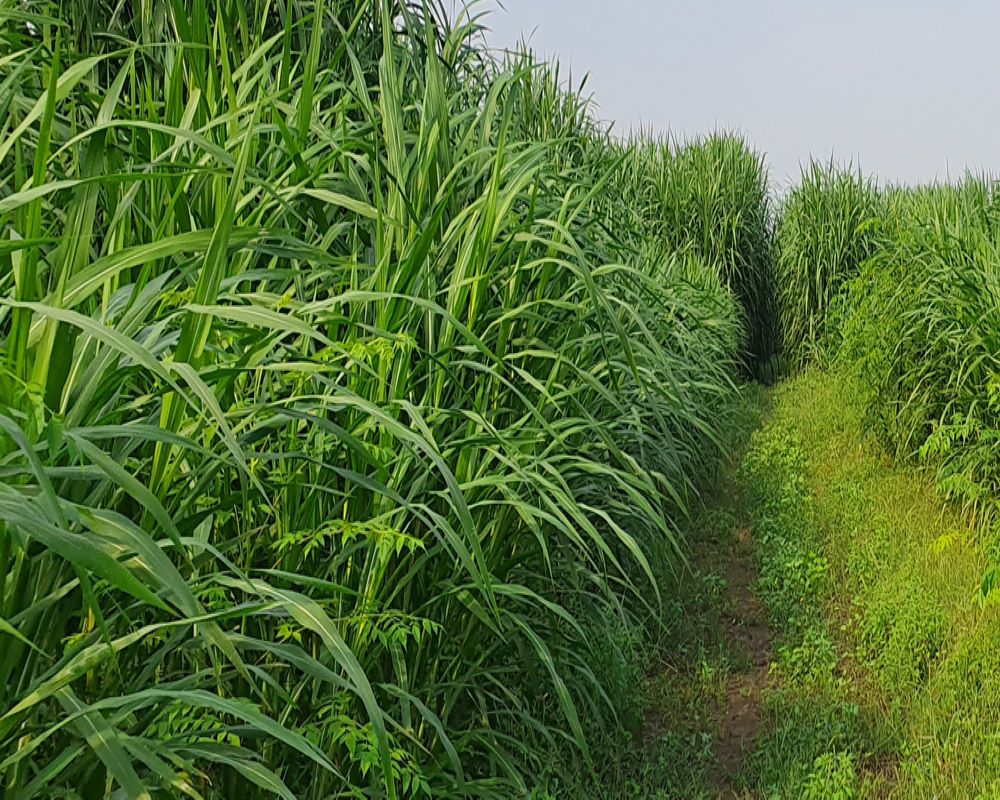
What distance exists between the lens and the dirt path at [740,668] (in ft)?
9.23

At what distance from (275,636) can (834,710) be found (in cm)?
193

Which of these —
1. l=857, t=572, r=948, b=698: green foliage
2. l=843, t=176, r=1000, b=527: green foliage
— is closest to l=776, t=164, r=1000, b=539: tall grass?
l=843, t=176, r=1000, b=527: green foliage

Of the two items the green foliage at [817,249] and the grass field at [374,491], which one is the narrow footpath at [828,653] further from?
the green foliage at [817,249]

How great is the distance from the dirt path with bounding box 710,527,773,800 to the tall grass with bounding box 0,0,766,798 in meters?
0.37

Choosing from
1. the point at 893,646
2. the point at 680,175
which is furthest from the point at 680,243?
the point at 893,646

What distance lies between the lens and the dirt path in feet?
9.23

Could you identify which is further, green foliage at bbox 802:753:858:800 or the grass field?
green foliage at bbox 802:753:858:800

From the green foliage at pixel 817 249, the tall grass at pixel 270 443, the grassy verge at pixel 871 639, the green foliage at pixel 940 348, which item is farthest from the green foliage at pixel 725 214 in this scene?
the tall grass at pixel 270 443

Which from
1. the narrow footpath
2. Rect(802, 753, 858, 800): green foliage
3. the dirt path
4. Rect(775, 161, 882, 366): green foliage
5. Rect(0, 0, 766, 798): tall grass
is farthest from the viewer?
Rect(775, 161, 882, 366): green foliage

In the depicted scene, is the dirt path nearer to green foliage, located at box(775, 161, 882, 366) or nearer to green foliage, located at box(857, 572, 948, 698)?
green foliage, located at box(857, 572, 948, 698)

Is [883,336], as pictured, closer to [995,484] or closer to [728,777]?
[995,484]

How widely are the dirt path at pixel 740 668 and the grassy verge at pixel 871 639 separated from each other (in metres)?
0.06

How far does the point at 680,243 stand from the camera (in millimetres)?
11375

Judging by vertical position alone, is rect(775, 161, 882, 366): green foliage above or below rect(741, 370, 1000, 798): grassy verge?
above
